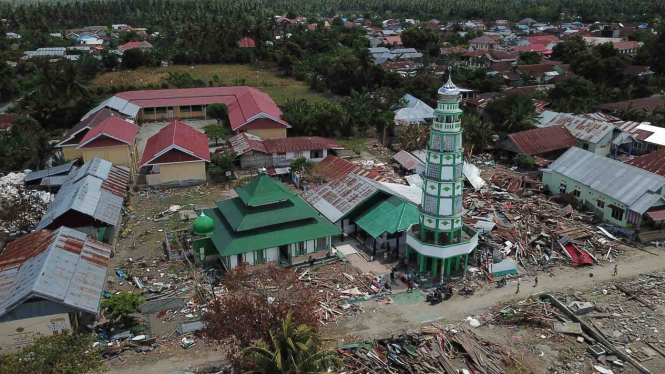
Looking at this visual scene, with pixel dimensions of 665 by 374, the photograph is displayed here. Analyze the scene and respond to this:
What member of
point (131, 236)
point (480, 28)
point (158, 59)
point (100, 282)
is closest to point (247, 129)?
point (131, 236)

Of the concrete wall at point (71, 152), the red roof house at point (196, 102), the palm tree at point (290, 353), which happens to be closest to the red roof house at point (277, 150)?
the red roof house at point (196, 102)

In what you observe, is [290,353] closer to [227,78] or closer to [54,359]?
[54,359]

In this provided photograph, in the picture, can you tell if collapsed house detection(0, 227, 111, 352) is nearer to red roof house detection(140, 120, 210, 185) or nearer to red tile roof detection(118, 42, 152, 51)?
red roof house detection(140, 120, 210, 185)

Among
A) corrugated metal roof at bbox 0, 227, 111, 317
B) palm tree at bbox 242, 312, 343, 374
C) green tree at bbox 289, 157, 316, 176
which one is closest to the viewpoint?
palm tree at bbox 242, 312, 343, 374

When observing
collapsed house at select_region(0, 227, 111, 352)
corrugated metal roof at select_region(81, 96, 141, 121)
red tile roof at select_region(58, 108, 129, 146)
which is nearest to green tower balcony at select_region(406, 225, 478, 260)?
collapsed house at select_region(0, 227, 111, 352)

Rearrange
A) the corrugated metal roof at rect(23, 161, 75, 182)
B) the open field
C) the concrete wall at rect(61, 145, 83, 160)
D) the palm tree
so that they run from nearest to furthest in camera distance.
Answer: the palm tree → the corrugated metal roof at rect(23, 161, 75, 182) → the concrete wall at rect(61, 145, 83, 160) → the open field

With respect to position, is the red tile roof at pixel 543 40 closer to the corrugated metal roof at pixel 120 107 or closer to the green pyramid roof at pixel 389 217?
the corrugated metal roof at pixel 120 107

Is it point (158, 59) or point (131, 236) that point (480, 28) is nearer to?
point (158, 59)
